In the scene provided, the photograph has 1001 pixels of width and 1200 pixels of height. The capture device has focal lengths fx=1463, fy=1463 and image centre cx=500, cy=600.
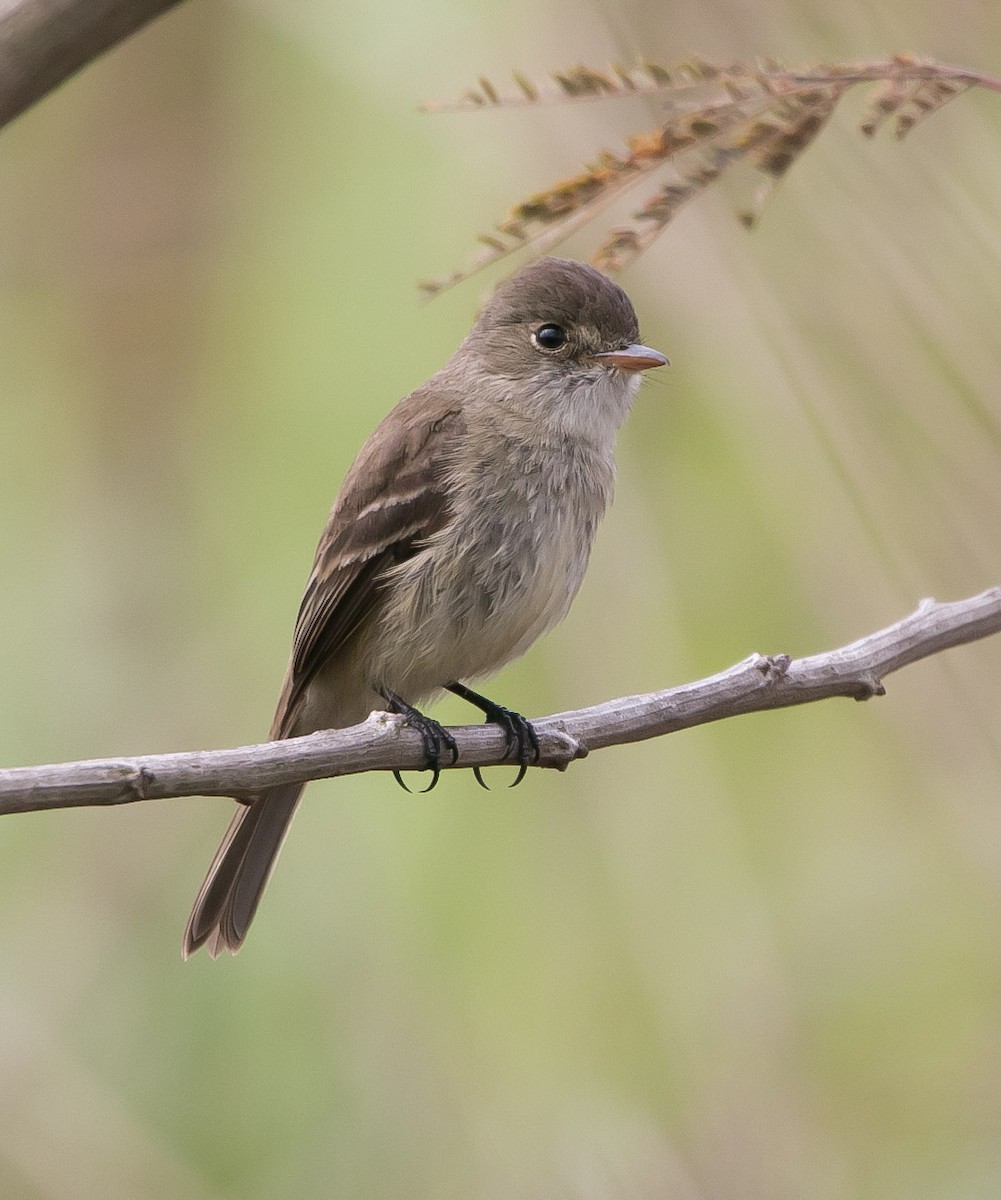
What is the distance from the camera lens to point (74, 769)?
6.07ft

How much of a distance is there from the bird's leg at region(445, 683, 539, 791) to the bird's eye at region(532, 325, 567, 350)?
84 centimetres

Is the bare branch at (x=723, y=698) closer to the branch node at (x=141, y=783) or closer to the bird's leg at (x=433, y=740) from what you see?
the bird's leg at (x=433, y=740)

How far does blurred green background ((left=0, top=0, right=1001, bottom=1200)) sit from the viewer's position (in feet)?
9.17

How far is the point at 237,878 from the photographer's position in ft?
10.4

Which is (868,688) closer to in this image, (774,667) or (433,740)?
(774,667)

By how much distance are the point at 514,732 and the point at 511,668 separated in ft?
2.76

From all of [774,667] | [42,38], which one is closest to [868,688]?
[774,667]

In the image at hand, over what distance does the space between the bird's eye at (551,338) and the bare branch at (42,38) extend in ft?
6.22

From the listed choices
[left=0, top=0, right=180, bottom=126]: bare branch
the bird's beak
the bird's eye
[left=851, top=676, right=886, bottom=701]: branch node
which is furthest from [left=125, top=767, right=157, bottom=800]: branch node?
the bird's eye

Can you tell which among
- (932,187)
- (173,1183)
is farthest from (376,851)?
(932,187)

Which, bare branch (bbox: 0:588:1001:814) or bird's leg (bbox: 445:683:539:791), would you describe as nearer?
bare branch (bbox: 0:588:1001:814)

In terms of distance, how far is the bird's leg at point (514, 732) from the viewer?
2.82 m

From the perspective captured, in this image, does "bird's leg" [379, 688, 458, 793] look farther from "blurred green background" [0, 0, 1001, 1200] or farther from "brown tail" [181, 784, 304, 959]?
"blurred green background" [0, 0, 1001, 1200]

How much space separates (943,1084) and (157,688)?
2.00 metres
